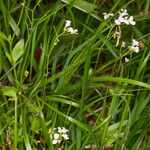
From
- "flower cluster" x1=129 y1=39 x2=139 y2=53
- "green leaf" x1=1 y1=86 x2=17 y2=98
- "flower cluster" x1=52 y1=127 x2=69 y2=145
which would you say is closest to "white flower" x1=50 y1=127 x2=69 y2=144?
"flower cluster" x1=52 y1=127 x2=69 y2=145

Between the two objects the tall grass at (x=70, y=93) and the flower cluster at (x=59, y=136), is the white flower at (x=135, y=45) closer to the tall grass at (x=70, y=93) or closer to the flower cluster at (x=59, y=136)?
the tall grass at (x=70, y=93)

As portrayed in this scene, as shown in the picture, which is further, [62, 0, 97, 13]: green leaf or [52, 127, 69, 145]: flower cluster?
[62, 0, 97, 13]: green leaf

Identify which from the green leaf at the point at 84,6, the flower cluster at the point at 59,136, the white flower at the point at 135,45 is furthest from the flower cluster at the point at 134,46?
the flower cluster at the point at 59,136

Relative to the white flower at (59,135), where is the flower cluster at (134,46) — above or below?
above

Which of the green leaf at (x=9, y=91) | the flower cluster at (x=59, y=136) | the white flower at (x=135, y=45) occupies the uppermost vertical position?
the white flower at (x=135, y=45)

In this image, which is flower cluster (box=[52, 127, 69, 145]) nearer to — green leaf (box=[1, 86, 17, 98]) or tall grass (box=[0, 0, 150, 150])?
tall grass (box=[0, 0, 150, 150])

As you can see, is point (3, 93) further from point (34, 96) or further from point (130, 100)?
point (130, 100)

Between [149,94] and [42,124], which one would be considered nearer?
[42,124]

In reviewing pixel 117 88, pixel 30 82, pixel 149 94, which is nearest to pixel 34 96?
pixel 30 82
